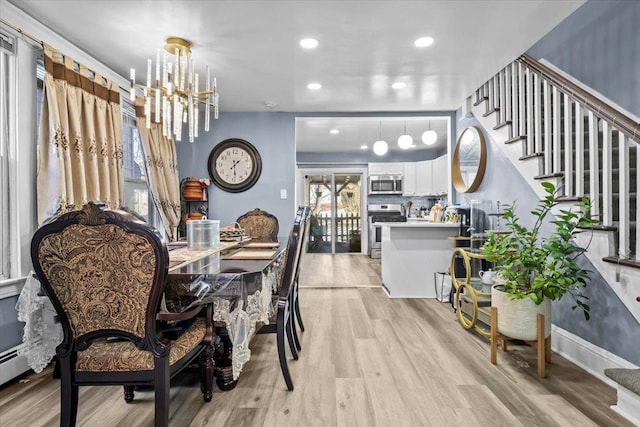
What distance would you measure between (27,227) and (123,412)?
4.70 feet

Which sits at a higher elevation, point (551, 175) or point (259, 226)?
point (551, 175)

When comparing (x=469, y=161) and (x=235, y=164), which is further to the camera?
(x=235, y=164)

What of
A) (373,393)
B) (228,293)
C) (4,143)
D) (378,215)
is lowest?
(373,393)

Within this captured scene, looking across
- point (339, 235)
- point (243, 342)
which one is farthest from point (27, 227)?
point (339, 235)

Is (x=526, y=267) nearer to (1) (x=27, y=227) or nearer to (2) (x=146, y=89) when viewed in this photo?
(2) (x=146, y=89)

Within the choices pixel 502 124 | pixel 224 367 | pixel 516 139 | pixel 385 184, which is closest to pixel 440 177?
pixel 385 184

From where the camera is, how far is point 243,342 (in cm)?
175

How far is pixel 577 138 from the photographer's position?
2381 mm

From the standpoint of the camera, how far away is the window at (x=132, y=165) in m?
3.79

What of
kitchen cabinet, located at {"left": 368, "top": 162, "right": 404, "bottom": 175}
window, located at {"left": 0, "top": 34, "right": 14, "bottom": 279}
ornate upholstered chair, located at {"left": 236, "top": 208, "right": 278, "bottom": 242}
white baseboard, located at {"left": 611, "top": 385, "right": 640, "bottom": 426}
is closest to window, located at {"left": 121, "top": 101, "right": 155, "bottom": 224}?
ornate upholstered chair, located at {"left": 236, "top": 208, "right": 278, "bottom": 242}

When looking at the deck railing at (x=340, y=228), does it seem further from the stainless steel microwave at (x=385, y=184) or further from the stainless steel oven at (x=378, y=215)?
the stainless steel microwave at (x=385, y=184)

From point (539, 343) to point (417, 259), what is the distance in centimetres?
201

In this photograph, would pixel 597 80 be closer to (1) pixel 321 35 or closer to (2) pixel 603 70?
(2) pixel 603 70

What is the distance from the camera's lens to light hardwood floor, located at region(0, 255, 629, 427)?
1752mm
